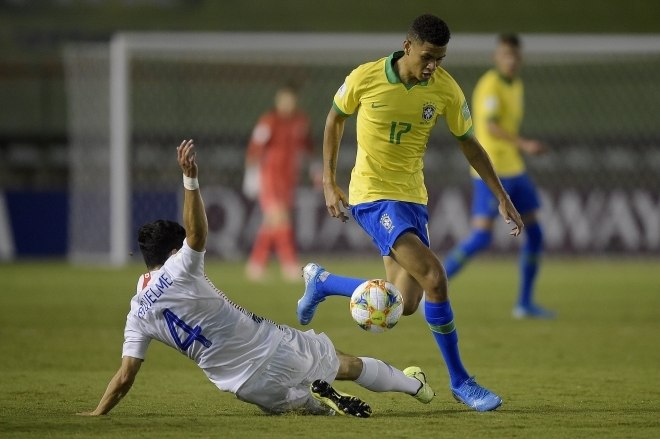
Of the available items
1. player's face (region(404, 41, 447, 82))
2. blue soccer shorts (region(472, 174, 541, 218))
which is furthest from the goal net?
player's face (region(404, 41, 447, 82))

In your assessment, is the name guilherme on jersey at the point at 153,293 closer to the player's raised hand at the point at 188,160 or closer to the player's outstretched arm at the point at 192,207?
the player's outstretched arm at the point at 192,207

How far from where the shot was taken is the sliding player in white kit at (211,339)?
5.87 meters

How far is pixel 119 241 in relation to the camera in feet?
52.4

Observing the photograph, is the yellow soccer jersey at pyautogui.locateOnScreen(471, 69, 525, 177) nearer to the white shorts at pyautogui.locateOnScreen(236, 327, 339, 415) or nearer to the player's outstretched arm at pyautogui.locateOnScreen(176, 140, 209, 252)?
the white shorts at pyautogui.locateOnScreen(236, 327, 339, 415)

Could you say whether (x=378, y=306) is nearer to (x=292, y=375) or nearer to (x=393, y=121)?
(x=292, y=375)

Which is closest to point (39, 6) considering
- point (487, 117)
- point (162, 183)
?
point (162, 183)

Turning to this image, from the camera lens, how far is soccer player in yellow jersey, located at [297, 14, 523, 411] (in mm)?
6629

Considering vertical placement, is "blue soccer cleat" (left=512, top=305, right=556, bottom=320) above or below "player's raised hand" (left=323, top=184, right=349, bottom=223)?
below

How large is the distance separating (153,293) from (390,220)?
5.27 feet

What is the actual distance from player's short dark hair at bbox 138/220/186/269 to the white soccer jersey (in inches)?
2.7

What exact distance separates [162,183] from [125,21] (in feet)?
31.5

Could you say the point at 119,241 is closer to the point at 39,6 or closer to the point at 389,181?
the point at 389,181

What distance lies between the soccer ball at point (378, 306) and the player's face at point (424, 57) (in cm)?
116

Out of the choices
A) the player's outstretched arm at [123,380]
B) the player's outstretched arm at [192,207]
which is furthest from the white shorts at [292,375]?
the player's outstretched arm at [192,207]
